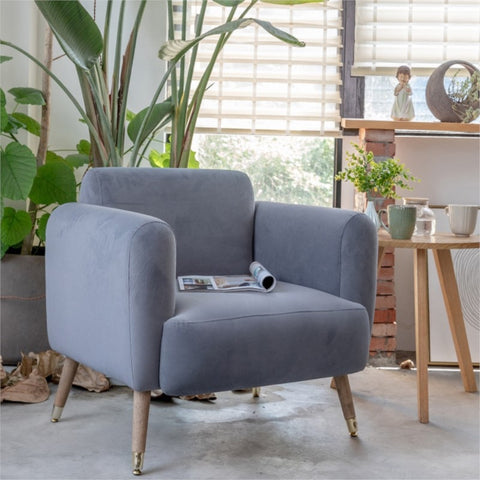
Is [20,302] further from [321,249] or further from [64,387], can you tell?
[321,249]

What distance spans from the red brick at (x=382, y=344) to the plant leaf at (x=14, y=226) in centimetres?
149

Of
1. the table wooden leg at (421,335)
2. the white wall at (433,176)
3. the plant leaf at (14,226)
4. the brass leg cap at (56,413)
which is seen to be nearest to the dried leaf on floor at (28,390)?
the brass leg cap at (56,413)

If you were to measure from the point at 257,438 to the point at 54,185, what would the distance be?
1.27 m

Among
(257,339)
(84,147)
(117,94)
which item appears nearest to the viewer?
(257,339)

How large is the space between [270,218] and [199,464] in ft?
2.80

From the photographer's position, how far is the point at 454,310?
2910 millimetres

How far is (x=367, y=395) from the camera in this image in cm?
286

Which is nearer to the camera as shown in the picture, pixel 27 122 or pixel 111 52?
pixel 27 122

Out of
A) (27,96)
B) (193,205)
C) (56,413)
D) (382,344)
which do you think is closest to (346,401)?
(193,205)

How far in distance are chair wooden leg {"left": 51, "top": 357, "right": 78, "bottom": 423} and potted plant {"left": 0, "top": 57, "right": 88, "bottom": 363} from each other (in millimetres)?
673

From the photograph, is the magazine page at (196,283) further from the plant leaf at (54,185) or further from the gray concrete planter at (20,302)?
the gray concrete planter at (20,302)

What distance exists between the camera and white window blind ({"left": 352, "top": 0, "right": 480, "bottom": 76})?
355 cm

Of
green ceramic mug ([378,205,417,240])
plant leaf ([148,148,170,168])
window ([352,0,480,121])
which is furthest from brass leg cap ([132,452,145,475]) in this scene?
window ([352,0,480,121])

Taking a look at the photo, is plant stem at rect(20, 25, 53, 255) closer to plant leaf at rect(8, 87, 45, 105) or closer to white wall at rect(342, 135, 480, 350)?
plant leaf at rect(8, 87, 45, 105)
